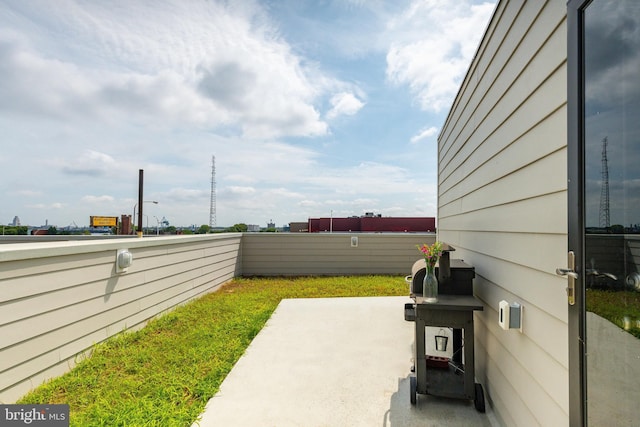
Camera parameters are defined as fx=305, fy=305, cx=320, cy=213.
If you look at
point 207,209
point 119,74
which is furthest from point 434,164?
point 207,209

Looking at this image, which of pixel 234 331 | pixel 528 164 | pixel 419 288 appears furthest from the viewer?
pixel 234 331

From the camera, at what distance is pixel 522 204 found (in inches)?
62.7

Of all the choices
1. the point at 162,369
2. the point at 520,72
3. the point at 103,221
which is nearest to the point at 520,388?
the point at 520,72

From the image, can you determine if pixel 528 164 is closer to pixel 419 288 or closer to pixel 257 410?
pixel 419 288

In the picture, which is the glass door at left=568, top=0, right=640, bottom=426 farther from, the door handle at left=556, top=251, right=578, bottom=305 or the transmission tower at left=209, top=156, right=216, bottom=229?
the transmission tower at left=209, top=156, right=216, bottom=229

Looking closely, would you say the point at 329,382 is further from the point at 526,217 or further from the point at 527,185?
the point at 527,185

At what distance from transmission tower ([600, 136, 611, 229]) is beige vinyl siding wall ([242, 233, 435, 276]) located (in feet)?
21.1

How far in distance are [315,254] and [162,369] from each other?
508 centimetres

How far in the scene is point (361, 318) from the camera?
401 cm

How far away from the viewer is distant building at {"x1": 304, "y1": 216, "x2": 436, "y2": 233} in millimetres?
14984

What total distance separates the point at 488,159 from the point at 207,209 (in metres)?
22.0

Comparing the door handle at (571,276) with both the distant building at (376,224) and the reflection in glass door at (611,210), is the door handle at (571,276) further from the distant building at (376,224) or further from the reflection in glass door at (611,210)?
the distant building at (376,224)

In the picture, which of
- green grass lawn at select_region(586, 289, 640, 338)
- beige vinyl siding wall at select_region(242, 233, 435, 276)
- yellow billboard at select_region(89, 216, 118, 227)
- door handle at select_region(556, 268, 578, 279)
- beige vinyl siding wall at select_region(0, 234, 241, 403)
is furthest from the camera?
yellow billboard at select_region(89, 216, 118, 227)

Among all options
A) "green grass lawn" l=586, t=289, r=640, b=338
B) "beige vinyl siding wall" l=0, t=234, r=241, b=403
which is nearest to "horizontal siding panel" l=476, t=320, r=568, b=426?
"green grass lawn" l=586, t=289, r=640, b=338
